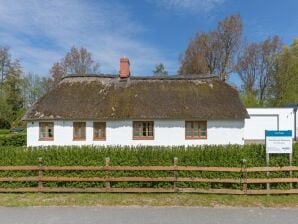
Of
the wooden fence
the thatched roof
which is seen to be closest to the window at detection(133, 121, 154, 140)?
the thatched roof

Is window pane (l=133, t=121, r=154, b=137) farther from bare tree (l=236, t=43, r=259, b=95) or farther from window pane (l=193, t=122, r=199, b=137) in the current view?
bare tree (l=236, t=43, r=259, b=95)

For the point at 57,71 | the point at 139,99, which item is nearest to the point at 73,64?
the point at 57,71

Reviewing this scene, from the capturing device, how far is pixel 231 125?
18.9m

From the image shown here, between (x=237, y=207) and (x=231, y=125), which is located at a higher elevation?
(x=231, y=125)

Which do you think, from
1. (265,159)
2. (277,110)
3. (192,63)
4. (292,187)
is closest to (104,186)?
(265,159)

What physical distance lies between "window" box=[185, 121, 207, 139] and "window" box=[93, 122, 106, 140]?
20.2 feet

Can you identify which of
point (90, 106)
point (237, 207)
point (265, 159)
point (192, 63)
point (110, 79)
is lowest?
point (237, 207)

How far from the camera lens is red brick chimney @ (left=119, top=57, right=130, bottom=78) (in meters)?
22.2

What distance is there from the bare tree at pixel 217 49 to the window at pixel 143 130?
2486 centimetres

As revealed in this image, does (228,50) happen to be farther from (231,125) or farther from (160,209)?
(160,209)

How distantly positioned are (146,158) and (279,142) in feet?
14.4

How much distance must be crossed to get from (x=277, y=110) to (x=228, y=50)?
1741 centimetres

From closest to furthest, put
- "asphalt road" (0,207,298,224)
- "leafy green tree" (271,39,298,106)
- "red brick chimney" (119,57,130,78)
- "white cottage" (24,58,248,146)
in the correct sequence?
"asphalt road" (0,207,298,224), "white cottage" (24,58,248,146), "red brick chimney" (119,57,130,78), "leafy green tree" (271,39,298,106)

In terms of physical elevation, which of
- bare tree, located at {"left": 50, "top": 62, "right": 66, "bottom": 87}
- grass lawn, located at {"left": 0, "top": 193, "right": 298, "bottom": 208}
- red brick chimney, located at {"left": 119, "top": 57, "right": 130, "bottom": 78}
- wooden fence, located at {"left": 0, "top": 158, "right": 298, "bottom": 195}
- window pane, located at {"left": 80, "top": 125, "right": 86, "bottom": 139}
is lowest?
grass lawn, located at {"left": 0, "top": 193, "right": 298, "bottom": 208}
